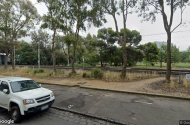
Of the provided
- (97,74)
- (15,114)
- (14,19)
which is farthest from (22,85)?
(14,19)

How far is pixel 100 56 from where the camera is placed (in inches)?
871

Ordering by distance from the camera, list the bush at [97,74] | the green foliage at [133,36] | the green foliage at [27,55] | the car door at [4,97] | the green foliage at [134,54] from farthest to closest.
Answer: the green foliage at [27,55], the green foliage at [133,36], the green foliage at [134,54], the bush at [97,74], the car door at [4,97]

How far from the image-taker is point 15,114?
11.5ft

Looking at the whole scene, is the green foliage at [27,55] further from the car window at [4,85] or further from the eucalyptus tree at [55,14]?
the car window at [4,85]

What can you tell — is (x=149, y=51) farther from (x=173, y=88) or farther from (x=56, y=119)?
(x=56, y=119)

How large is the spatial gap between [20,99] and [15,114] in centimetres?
56

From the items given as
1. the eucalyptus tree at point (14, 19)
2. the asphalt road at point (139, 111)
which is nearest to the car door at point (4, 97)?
the asphalt road at point (139, 111)

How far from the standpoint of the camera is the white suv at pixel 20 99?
3.42 m

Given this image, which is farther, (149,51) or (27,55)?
(27,55)

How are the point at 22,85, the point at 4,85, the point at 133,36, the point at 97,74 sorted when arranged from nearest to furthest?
the point at 4,85
the point at 22,85
the point at 97,74
the point at 133,36

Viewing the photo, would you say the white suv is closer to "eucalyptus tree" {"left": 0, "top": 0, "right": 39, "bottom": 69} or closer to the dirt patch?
the dirt patch

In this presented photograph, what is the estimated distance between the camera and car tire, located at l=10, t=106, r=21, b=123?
342 cm

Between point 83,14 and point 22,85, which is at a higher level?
point 83,14

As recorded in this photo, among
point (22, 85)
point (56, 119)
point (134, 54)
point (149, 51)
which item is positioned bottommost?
point (56, 119)
